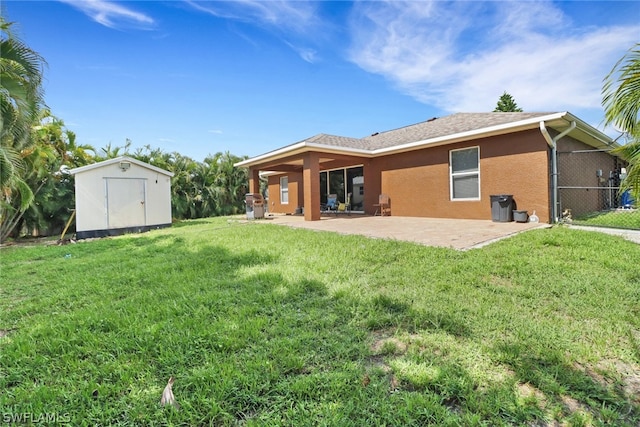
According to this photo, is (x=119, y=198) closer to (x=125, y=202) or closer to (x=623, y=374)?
(x=125, y=202)

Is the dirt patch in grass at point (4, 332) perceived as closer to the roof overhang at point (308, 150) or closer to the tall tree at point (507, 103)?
the roof overhang at point (308, 150)

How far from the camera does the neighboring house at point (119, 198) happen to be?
1195 cm

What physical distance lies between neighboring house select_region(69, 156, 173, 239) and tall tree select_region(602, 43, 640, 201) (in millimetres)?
15024

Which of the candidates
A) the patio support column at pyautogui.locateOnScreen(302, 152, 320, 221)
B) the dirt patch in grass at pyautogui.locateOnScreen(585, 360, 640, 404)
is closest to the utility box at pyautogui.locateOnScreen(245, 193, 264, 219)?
the patio support column at pyautogui.locateOnScreen(302, 152, 320, 221)

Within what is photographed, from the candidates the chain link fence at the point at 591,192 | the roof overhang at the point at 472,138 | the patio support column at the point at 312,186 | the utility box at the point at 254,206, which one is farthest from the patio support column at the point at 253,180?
the chain link fence at the point at 591,192

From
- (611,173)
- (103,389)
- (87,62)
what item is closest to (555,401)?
(103,389)

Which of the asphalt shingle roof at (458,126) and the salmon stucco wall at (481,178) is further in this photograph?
the asphalt shingle roof at (458,126)

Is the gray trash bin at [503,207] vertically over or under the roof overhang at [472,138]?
under

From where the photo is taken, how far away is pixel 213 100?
12.9 metres

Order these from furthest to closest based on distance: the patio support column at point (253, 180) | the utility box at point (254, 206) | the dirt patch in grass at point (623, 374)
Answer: the patio support column at point (253, 180)
the utility box at point (254, 206)
the dirt patch in grass at point (623, 374)

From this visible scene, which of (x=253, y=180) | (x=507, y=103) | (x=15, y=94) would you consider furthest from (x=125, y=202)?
(x=507, y=103)

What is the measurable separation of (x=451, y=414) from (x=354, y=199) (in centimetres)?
1467

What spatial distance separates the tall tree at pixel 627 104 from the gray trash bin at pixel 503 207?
5412 mm

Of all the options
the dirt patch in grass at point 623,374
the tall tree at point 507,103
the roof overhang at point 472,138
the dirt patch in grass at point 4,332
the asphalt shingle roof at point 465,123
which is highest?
the tall tree at point 507,103
